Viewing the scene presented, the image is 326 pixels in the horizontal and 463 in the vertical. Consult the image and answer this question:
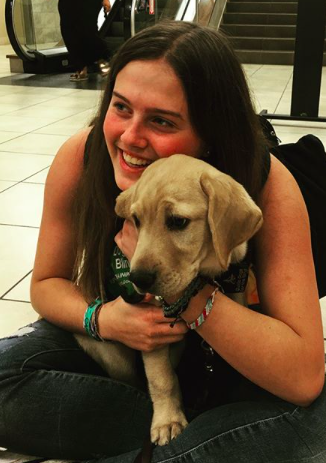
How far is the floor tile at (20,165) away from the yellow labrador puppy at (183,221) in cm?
273

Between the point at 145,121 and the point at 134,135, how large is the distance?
5 centimetres

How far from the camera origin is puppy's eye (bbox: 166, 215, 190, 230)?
1251mm

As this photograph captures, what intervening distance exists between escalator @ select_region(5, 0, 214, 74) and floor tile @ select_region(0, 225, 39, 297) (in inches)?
193

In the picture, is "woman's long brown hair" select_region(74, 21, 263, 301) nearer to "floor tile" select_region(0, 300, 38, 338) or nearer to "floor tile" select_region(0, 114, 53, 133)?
"floor tile" select_region(0, 300, 38, 338)

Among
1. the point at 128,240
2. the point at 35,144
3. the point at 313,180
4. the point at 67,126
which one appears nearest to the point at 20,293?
the point at 128,240

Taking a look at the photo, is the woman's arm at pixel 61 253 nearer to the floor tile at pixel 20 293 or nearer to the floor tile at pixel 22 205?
the floor tile at pixel 20 293

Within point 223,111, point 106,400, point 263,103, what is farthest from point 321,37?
point 106,400

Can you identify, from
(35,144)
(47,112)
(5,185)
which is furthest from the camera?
(47,112)

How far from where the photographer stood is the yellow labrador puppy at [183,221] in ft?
4.02

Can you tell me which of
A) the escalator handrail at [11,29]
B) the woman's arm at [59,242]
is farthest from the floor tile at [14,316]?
the escalator handrail at [11,29]

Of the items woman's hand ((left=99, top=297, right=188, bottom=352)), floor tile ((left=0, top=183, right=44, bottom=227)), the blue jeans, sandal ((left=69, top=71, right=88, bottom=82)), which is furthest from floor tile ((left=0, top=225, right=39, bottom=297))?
sandal ((left=69, top=71, right=88, bottom=82))

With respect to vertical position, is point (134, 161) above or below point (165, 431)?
above

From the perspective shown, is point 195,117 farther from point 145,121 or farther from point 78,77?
point 78,77

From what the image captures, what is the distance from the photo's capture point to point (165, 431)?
4.69ft
